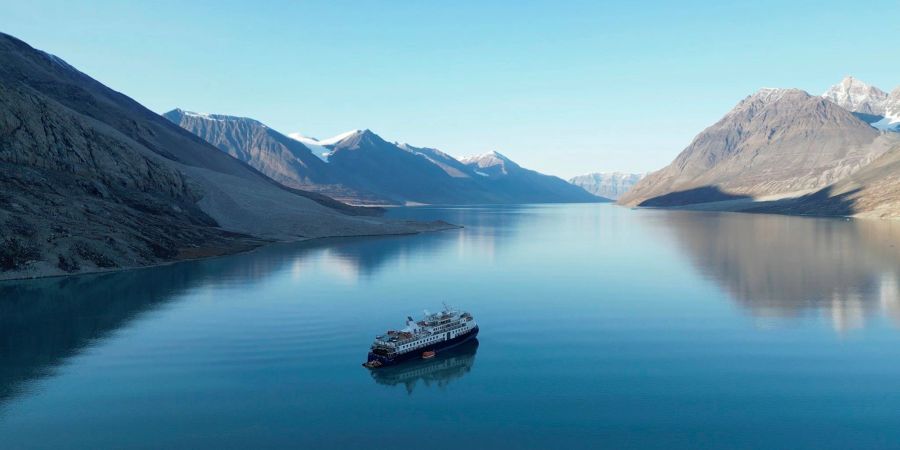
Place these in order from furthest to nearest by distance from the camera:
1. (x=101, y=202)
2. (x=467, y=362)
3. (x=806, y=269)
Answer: (x=101, y=202), (x=806, y=269), (x=467, y=362)

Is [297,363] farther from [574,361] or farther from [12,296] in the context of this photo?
[12,296]

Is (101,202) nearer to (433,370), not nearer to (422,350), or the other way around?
(422,350)

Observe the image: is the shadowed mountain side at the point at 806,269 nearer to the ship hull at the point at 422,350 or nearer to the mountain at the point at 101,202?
the ship hull at the point at 422,350

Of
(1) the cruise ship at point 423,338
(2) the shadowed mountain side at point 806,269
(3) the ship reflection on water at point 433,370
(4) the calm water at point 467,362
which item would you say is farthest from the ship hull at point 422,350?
(2) the shadowed mountain side at point 806,269

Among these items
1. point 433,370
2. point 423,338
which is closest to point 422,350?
point 423,338

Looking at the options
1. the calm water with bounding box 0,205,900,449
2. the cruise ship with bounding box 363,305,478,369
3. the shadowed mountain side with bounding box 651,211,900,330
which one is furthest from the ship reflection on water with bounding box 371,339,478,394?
the shadowed mountain side with bounding box 651,211,900,330

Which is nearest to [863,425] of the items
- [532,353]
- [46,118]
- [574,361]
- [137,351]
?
[574,361]

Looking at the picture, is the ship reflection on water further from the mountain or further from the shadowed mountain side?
the mountain
